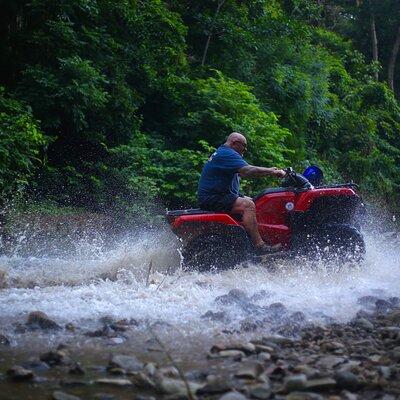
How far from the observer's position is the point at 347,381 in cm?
396

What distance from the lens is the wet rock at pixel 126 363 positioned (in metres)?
4.26

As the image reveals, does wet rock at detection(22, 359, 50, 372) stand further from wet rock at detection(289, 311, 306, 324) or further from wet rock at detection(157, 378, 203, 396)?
wet rock at detection(289, 311, 306, 324)

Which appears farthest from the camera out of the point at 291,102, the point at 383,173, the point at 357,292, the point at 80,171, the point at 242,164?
the point at 383,173

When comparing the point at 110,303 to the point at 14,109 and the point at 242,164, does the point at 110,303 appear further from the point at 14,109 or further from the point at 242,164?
the point at 14,109

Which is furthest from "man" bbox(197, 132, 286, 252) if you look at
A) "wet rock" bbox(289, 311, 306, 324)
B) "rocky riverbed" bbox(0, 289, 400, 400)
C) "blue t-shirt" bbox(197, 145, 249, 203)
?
"rocky riverbed" bbox(0, 289, 400, 400)

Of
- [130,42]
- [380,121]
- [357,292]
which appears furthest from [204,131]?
[380,121]

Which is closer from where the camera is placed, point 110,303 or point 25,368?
point 25,368

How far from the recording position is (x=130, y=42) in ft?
47.2

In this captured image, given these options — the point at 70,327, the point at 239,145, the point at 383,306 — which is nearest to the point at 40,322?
the point at 70,327

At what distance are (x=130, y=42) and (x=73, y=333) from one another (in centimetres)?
1025

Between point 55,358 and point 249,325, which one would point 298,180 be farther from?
point 55,358

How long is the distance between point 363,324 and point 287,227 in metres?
2.65

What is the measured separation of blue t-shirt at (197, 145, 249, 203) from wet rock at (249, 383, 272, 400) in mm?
4424

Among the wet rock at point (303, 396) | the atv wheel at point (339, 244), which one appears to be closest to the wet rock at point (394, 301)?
the atv wheel at point (339, 244)
